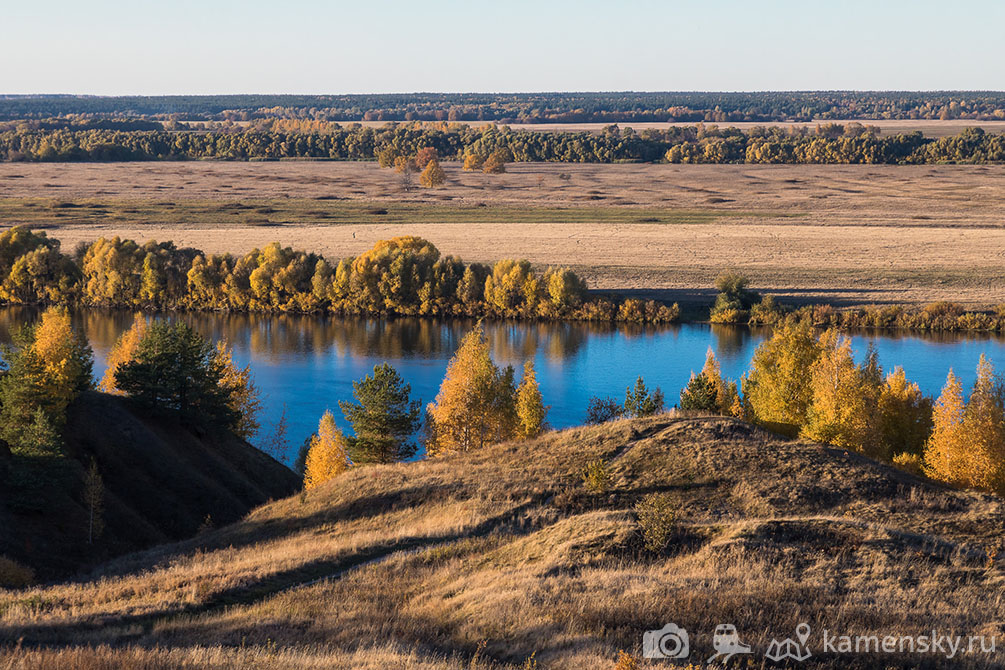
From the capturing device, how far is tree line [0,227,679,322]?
290ft

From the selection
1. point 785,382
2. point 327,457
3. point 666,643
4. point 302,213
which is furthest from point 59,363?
point 302,213

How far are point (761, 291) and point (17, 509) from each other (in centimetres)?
7075

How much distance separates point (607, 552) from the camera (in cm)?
1983

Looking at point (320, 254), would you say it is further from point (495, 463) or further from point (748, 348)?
point (495, 463)

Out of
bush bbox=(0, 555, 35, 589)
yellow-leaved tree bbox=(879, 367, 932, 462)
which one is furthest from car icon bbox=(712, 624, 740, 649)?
yellow-leaved tree bbox=(879, 367, 932, 462)

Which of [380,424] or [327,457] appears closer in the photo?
[380,424]

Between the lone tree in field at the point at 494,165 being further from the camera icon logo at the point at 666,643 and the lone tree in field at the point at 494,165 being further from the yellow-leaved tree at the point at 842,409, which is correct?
the camera icon logo at the point at 666,643

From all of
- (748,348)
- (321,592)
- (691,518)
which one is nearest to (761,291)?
(748,348)

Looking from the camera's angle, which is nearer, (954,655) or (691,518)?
(954,655)

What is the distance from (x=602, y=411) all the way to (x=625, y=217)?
86.2 metres

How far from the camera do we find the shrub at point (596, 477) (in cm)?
2623

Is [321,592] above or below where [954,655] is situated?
below

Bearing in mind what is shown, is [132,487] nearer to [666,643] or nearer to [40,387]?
[40,387]

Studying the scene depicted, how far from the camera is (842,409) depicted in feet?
122
